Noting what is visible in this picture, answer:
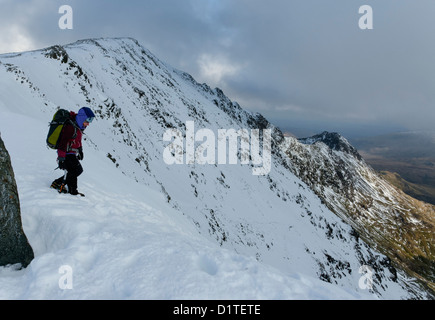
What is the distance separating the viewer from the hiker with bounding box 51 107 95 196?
292 inches

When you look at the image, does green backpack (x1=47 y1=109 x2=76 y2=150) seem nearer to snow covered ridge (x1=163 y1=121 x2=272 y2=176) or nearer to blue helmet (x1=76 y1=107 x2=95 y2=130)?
blue helmet (x1=76 y1=107 x2=95 y2=130)

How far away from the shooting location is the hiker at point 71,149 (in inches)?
292

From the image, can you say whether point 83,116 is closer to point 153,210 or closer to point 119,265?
point 153,210

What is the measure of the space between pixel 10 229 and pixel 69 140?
12.0 ft

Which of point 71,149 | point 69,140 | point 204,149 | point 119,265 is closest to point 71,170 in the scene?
point 71,149

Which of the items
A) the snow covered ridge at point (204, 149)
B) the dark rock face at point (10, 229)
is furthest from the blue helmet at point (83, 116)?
the snow covered ridge at point (204, 149)

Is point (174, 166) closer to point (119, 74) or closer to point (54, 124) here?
point (119, 74)

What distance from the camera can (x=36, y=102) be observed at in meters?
21.3

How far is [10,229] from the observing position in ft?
14.9

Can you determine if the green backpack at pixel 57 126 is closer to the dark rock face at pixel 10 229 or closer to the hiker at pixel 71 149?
the hiker at pixel 71 149

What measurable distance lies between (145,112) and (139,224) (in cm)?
4501

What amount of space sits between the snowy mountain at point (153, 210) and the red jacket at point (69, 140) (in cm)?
138

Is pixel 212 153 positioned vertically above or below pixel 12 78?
below
